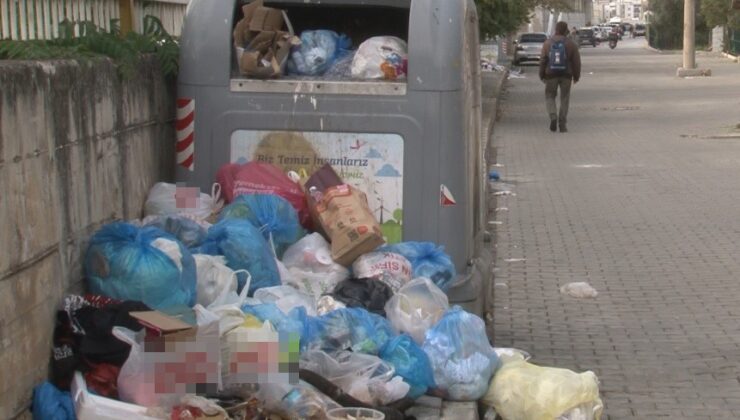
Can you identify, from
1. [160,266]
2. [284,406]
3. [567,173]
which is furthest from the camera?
[567,173]

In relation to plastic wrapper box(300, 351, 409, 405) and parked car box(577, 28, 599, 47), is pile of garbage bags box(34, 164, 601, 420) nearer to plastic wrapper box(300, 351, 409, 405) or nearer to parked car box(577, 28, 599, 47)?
plastic wrapper box(300, 351, 409, 405)

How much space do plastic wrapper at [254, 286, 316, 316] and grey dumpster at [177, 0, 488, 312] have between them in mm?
975

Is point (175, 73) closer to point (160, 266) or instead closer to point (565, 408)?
point (160, 266)

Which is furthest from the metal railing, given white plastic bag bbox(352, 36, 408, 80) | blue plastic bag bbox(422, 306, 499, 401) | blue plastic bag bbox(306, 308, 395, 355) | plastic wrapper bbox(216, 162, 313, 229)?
blue plastic bag bbox(422, 306, 499, 401)

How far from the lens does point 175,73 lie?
21.6 feet

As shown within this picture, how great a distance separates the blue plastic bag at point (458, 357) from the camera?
534cm

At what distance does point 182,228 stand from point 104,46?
3.08ft

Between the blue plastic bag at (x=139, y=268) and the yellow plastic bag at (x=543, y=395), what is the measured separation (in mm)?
1487

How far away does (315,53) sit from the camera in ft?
22.0

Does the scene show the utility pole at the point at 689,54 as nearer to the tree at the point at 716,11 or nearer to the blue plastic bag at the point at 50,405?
the tree at the point at 716,11

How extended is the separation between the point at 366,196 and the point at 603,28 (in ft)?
324

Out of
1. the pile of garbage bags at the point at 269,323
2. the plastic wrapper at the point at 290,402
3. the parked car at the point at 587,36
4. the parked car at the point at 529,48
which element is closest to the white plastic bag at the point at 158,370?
the pile of garbage bags at the point at 269,323

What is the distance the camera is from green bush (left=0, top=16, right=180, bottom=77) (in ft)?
15.7

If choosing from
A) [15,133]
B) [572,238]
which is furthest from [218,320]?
A: [572,238]
